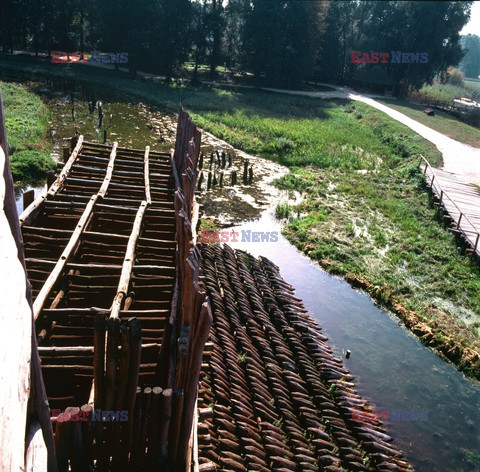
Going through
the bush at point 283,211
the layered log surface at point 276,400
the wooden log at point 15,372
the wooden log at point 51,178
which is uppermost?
the wooden log at point 15,372

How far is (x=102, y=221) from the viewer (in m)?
8.76

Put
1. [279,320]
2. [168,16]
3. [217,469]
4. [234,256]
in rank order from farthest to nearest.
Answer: [168,16]
[234,256]
[279,320]
[217,469]

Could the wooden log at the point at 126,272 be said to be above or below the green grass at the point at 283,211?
above

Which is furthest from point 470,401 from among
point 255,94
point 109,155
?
point 255,94

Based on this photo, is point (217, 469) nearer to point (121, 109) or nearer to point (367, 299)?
point (367, 299)

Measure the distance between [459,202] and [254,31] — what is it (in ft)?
107

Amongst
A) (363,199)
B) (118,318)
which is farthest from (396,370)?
(363,199)

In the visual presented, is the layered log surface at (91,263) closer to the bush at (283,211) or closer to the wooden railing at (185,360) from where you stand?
the wooden railing at (185,360)

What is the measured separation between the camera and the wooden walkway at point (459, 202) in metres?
15.5

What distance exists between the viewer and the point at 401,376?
9.79 metres

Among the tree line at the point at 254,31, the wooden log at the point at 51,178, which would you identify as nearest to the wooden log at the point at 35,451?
the wooden log at the point at 51,178

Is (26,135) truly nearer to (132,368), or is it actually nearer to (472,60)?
(132,368)

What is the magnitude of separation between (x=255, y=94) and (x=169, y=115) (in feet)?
43.6

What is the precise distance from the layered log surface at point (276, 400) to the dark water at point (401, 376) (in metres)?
0.66
